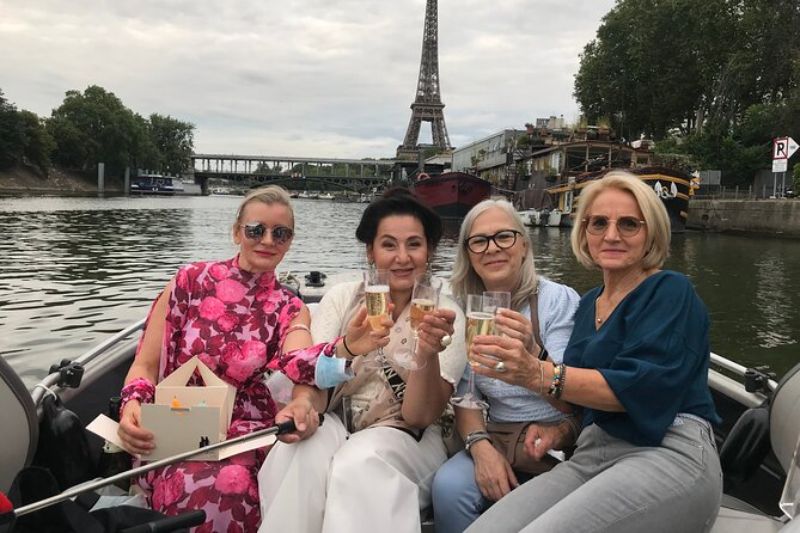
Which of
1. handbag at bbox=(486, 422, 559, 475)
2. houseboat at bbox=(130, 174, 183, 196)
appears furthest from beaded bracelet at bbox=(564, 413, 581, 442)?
houseboat at bbox=(130, 174, 183, 196)

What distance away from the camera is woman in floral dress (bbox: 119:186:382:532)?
2.48 m

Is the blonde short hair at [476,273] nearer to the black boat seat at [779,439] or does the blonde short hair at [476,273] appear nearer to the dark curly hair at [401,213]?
the dark curly hair at [401,213]

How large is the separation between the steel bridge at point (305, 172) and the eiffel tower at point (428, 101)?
5451mm

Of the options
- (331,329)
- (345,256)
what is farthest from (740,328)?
(345,256)

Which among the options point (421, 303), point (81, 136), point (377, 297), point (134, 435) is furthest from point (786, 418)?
point (81, 136)

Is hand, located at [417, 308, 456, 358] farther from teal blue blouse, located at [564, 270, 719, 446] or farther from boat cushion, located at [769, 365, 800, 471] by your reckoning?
boat cushion, located at [769, 365, 800, 471]

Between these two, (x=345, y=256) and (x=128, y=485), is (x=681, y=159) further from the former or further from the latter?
(x=128, y=485)

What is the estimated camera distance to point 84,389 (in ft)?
10.9

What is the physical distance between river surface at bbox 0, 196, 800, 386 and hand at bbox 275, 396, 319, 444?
104 cm

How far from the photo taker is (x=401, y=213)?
286cm

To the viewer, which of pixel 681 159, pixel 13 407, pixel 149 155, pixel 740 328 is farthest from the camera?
pixel 149 155

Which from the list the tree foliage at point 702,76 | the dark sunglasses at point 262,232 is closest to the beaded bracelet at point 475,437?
the dark sunglasses at point 262,232

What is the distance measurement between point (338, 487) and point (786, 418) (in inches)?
72.1

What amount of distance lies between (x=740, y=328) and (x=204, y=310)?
417 inches
